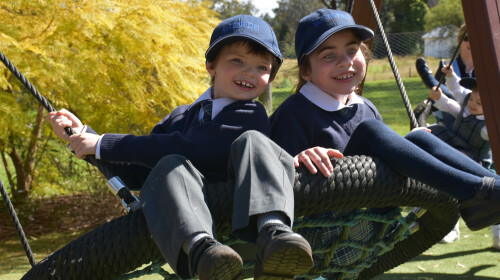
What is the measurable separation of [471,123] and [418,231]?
2.01 meters

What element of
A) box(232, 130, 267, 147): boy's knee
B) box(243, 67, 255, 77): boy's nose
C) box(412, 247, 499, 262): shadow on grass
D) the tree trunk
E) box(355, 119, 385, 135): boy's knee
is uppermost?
box(243, 67, 255, 77): boy's nose

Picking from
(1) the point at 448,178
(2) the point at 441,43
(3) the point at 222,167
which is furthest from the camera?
(2) the point at 441,43

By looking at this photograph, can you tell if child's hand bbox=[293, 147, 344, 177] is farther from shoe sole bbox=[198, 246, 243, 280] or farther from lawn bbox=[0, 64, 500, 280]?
lawn bbox=[0, 64, 500, 280]

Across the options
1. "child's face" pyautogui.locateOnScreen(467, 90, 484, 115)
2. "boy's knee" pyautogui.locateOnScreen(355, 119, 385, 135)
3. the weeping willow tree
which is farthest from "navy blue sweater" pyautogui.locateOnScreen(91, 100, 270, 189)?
the weeping willow tree

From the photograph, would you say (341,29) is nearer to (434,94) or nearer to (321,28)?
(321,28)

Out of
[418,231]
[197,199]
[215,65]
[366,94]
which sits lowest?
[366,94]

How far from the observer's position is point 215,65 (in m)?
2.23

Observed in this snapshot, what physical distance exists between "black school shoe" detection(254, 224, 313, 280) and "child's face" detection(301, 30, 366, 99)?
879 millimetres

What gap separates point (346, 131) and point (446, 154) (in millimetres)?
409

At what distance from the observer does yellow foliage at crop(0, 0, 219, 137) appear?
450 centimetres

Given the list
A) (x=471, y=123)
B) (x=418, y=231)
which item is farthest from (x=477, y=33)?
(x=471, y=123)

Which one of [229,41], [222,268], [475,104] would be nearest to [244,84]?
[229,41]

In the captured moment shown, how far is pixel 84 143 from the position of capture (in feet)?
6.43

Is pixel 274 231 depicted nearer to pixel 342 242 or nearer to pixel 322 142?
pixel 342 242
